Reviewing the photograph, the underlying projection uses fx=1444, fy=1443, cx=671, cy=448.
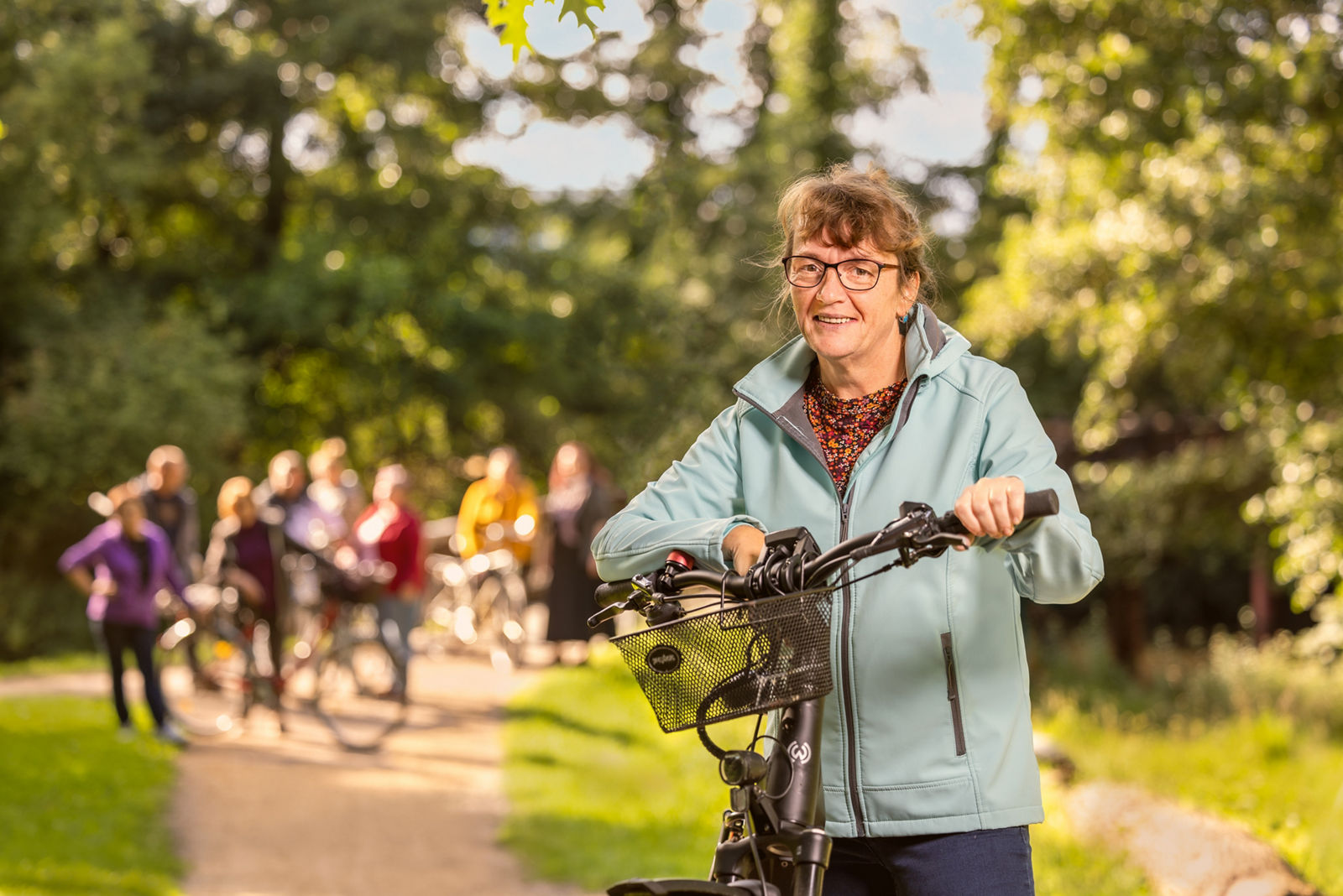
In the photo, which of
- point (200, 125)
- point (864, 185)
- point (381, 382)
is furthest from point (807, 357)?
point (200, 125)

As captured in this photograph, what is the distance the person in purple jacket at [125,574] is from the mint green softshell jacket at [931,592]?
8.45 m

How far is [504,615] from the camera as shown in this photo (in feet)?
48.4

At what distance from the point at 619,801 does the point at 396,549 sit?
125 inches

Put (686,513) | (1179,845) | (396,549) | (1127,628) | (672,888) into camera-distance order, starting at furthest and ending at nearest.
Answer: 1. (1127,628)
2. (396,549)
3. (1179,845)
4. (686,513)
5. (672,888)

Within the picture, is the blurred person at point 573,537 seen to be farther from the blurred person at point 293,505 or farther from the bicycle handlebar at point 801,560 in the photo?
the bicycle handlebar at point 801,560

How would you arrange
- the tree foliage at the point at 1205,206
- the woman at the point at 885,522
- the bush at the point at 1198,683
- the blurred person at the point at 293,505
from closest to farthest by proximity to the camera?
the woman at the point at 885,522 < the tree foliage at the point at 1205,206 < the blurred person at the point at 293,505 < the bush at the point at 1198,683

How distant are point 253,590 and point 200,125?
16.9m

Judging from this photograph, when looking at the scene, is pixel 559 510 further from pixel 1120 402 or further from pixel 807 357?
pixel 807 357

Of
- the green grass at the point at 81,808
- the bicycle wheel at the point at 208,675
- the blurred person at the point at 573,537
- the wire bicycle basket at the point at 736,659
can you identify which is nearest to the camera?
the wire bicycle basket at the point at 736,659

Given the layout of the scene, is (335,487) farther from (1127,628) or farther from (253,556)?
(1127,628)

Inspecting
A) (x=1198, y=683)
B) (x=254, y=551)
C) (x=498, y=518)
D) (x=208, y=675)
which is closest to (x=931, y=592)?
(x=254, y=551)

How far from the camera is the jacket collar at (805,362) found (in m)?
2.60

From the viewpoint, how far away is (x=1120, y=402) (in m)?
13.8

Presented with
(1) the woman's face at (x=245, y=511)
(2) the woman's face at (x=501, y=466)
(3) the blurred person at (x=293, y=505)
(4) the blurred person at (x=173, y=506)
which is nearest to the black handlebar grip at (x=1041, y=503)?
(3) the blurred person at (x=293, y=505)
